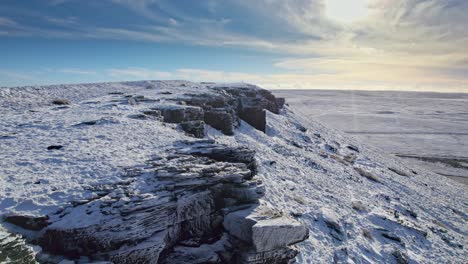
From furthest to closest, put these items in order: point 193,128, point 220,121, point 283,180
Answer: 1. point 220,121
2. point 193,128
3. point 283,180

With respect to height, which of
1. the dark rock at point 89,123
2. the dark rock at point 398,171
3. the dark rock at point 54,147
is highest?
the dark rock at point 89,123

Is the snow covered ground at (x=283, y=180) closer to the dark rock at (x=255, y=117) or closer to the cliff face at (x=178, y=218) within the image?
the cliff face at (x=178, y=218)

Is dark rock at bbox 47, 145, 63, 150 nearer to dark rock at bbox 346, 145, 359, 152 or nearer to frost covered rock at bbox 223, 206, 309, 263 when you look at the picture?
frost covered rock at bbox 223, 206, 309, 263

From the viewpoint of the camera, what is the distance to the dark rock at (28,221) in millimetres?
7688

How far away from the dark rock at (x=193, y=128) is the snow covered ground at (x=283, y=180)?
1190 mm

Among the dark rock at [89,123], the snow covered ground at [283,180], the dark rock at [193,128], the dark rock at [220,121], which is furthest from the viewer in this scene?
the dark rock at [220,121]

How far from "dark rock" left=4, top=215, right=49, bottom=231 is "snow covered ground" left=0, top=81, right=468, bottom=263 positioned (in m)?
0.19

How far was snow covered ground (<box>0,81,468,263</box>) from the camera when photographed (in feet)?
31.8

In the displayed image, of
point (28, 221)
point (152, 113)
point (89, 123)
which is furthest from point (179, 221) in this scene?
point (152, 113)

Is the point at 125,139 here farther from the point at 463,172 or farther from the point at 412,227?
the point at 463,172

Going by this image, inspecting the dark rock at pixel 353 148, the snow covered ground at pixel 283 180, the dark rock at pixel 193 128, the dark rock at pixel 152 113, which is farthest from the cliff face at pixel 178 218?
the dark rock at pixel 353 148

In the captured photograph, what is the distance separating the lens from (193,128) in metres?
18.5

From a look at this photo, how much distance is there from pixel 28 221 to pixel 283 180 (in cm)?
1286

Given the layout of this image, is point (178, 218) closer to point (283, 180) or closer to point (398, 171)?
point (283, 180)
